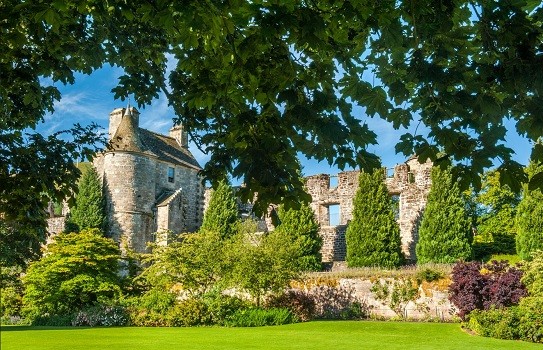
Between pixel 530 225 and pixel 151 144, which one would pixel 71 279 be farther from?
pixel 530 225

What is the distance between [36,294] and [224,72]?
84.4 ft

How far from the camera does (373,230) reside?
1206 inches

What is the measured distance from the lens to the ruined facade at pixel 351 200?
33750 millimetres

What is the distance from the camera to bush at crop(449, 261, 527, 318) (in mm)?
19734

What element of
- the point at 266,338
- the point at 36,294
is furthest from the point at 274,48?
the point at 36,294

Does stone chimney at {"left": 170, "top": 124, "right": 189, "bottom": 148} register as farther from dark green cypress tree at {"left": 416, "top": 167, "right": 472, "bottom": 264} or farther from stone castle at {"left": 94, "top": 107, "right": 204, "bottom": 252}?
dark green cypress tree at {"left": 416, "top": 167, "right": 472, "bottom": 264}

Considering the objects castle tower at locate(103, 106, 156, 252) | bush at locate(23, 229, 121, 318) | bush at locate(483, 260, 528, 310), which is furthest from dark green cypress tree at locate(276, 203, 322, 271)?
bush at locate(483, 260, 528, 310)

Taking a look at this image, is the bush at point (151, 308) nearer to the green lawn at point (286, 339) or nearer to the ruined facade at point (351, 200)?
the green lawn at point (286, 339)

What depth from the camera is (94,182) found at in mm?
38906

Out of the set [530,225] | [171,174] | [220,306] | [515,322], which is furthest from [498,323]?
[171,174]

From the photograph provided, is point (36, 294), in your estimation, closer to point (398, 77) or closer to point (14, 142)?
point (14, 142)

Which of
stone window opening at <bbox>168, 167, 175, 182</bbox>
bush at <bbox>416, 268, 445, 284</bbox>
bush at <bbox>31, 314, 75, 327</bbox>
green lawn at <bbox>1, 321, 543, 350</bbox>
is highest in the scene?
stone window opening at <bbox>168, 167, 175, 182</bbox>

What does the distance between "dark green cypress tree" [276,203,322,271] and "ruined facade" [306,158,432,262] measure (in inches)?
74.1

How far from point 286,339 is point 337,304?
986 cm
